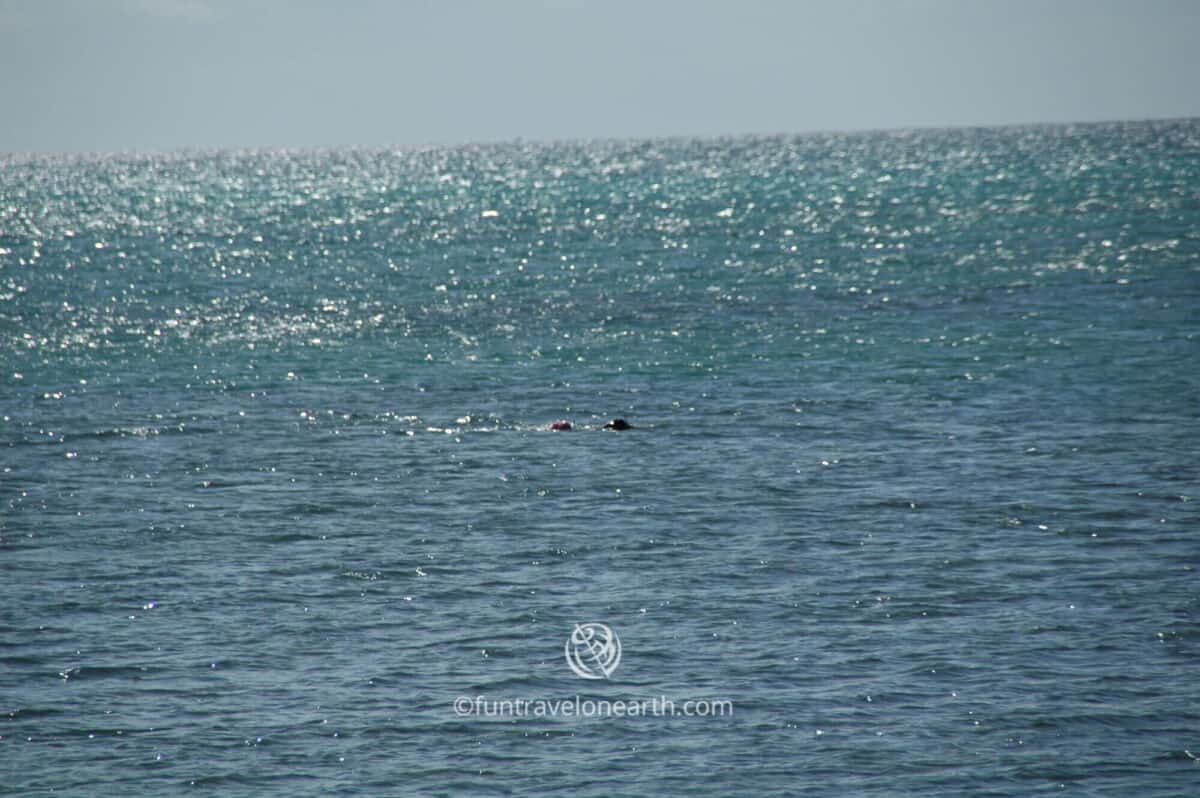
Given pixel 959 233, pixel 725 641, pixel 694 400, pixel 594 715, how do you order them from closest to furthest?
1. pixel 594 715
2. pixel 725 641
3. pixel 694 400
4. pixel 959 233

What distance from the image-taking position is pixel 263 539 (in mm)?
45812

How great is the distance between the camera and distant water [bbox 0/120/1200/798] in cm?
3100

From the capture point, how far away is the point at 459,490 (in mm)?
51594

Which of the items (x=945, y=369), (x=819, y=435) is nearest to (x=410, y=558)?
(x=819, y=435)

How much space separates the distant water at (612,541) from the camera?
3100cm

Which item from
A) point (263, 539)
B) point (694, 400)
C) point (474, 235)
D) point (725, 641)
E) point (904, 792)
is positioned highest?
point (474, 235)

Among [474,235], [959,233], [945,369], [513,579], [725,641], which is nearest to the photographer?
[725,641]

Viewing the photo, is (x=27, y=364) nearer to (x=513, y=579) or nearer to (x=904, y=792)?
(x=513, y=579)

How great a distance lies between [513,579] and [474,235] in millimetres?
110498

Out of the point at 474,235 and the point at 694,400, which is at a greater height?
the point at 474,235

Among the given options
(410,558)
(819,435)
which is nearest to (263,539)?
(410,558)

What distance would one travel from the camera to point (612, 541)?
148 feet

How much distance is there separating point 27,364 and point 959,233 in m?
82.7

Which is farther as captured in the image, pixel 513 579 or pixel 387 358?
Result: pixel 387 358
